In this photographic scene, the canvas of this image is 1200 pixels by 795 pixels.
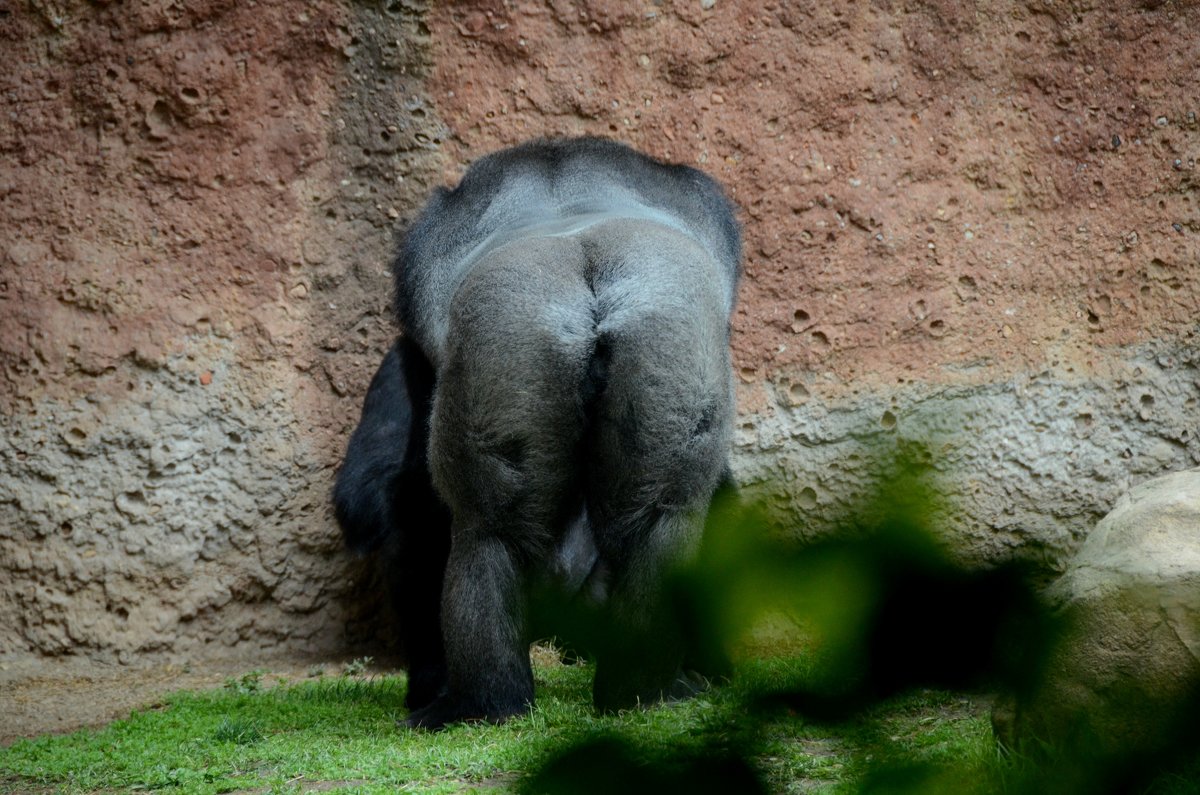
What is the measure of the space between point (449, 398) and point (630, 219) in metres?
0.71

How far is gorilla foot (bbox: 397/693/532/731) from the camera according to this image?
11.7 ft

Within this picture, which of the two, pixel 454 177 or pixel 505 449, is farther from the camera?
pixel 454 177

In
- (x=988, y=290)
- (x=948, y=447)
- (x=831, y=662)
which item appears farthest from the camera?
(x=988, y=290)

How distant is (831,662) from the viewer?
795 mm

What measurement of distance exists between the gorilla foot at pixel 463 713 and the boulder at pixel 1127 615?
1.56 metres

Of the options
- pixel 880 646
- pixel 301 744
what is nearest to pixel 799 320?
pixel 301 744

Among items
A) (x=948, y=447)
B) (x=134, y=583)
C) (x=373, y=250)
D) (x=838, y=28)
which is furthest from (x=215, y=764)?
(x=838, y=28)

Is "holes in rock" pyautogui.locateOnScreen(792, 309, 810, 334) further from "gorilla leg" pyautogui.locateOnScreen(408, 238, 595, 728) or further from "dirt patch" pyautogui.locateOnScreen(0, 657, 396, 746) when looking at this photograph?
"dirt patch" pyautogui.locateOnScreen(0, 657, 396, 746)

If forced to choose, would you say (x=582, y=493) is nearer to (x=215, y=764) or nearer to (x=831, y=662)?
(x=215, y=764)

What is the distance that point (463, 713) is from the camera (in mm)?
3600

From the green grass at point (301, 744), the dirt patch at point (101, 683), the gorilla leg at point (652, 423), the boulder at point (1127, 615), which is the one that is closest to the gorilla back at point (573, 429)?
the gorilla leg at point (652, 423)

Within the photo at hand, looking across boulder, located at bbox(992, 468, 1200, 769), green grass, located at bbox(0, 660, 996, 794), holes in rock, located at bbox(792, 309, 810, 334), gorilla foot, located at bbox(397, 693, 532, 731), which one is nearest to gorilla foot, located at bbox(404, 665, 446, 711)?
green grass, located at bbox(0, 660, 996, 794)

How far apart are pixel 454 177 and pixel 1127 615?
11.9 feet

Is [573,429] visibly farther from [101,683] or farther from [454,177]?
[101,683]
